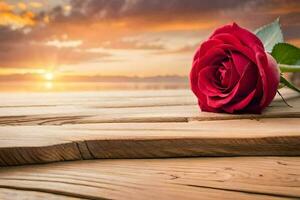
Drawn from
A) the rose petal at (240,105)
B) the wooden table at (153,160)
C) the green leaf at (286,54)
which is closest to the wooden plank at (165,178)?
the wooden table at (153,160)

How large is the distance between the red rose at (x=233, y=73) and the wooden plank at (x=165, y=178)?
0.28 metres

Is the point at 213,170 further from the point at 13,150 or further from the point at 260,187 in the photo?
the point at 13,150

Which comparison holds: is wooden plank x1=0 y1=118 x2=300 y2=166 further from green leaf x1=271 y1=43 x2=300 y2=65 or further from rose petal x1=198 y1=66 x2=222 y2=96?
green leaf x1=271 y1=43 x2=300 y2=65

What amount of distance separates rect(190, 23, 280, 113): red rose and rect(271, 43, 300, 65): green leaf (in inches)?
5.5

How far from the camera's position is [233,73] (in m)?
0.89

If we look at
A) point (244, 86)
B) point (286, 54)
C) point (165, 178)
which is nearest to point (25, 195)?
point (165, 178)

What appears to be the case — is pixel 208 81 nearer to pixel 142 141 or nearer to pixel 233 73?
pixel 233 73

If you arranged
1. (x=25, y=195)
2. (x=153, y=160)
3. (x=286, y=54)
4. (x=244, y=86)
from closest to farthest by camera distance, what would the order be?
1. (x=25, y=195)
2. (x=153, y=160)
3. (x=244, y=86)
4. (x=286, y=54)

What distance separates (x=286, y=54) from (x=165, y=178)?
0.62 meters

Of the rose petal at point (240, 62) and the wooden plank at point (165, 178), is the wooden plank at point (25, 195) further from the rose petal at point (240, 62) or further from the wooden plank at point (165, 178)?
the rose petal at point (240, 62)

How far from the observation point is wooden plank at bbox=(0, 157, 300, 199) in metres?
0.46

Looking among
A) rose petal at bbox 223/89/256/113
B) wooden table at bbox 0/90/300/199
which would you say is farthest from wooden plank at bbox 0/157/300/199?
rose petal at bbox 223/89/256/113

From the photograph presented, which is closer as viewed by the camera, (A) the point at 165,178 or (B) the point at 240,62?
(A) the point at 165,178

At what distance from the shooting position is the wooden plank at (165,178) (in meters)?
0.46
